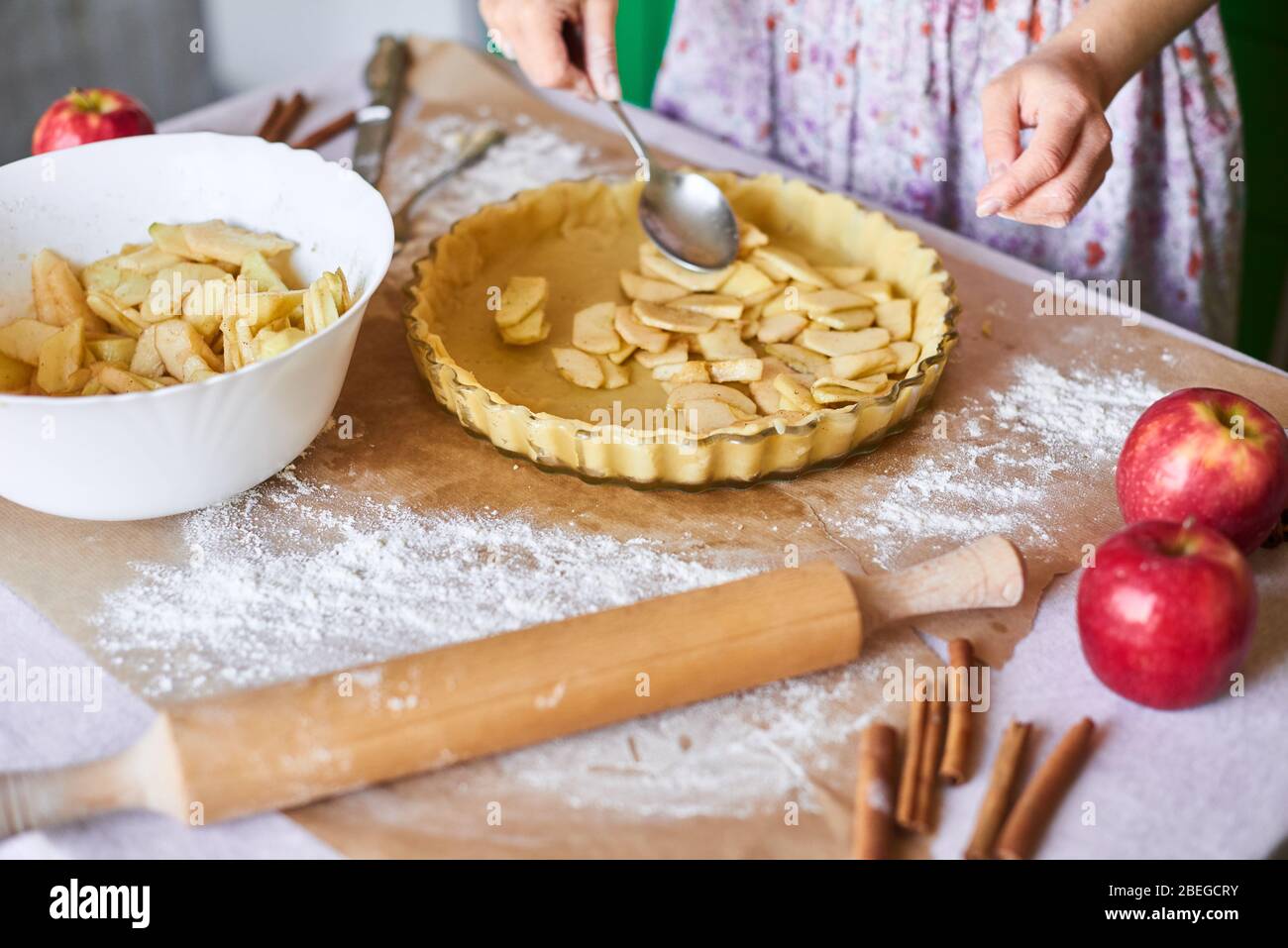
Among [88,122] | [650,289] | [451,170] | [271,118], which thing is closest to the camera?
[650,289]

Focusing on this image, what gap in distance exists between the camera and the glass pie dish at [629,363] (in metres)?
1.08

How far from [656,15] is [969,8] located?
3.01 feet

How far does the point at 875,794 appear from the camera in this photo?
32.6 inches

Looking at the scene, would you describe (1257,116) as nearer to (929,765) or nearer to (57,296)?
(929,765)

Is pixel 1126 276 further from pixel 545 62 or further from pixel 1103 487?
pixel 545 62

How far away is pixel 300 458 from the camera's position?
116cm

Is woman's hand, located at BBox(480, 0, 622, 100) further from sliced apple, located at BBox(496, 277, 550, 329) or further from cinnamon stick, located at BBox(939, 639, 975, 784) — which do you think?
cinnamon stick, located at BBox(939, 639, 975, 784)

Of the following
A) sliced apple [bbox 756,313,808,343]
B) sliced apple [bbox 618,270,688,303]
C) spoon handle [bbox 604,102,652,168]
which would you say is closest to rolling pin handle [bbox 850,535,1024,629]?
sliced apple [bbox 756,313,808,343]

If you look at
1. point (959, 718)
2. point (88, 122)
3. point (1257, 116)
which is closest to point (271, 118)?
point (88, 122)

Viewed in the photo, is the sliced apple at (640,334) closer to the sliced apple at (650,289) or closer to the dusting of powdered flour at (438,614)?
the sliced apple at (650,289)

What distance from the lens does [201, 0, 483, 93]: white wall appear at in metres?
3.09

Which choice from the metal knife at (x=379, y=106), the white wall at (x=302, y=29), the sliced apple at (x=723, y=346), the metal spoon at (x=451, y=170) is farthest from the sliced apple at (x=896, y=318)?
the white wall at (x=302, y=29)

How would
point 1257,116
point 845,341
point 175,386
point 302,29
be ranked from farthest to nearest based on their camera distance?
point 302,29
point 1257,116
point 845,341
point 175,386

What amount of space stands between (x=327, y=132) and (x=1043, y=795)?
4.46ft
